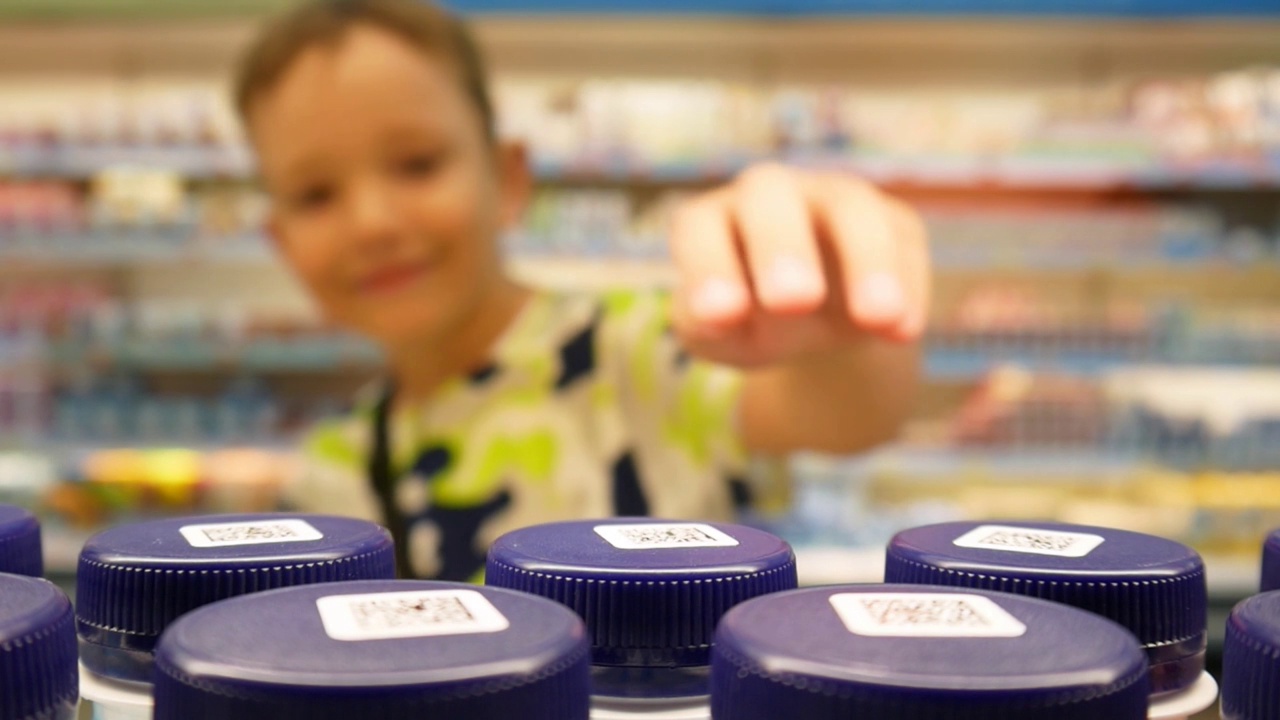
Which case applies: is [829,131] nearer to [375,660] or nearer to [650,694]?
[650,694]

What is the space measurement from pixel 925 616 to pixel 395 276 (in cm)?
126

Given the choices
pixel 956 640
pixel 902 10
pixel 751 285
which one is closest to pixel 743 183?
pixel 751 285

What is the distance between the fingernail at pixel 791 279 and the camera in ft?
2.32

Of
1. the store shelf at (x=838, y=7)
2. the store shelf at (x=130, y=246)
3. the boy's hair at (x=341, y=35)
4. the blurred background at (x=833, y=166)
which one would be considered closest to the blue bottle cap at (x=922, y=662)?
the boy's hair at (x=341, y=35)

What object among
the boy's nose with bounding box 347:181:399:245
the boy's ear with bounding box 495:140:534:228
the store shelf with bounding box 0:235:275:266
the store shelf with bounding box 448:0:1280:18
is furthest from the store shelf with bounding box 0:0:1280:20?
the boy's nose with bounding box 347:181:399:245

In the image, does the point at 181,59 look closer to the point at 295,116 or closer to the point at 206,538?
the point at 295,116

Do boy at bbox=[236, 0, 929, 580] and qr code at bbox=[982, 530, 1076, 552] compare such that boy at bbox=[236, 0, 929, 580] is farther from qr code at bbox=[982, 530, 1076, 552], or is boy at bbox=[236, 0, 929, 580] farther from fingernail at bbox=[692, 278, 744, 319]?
qr code at bbox=[982, 530, 1076, 552]

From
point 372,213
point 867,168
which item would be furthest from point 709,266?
point 867,168

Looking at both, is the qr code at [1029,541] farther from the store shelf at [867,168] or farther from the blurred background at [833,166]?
the store shelf at [867,168]

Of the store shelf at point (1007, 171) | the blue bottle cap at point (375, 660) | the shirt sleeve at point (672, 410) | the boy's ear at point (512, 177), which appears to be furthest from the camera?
the store shelf at point (1007, 171)

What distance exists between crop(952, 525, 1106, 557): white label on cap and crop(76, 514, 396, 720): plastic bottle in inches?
11.5

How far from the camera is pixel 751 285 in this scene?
911mm

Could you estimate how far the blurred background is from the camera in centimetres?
319

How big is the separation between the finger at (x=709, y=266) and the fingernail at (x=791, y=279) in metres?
0.02
